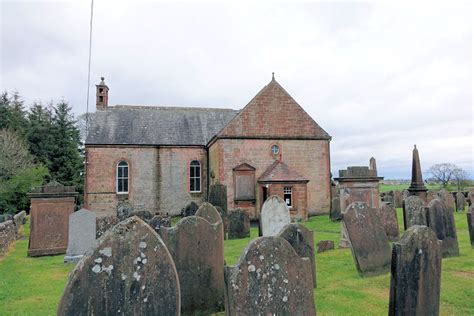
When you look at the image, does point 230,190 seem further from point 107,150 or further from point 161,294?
point 161,294

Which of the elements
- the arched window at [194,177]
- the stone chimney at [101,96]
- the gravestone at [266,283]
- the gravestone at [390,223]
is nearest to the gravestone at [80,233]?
the gravestone at [266,283]

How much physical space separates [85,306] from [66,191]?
10432mm

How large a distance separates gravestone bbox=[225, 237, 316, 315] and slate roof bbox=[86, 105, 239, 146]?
23653mm

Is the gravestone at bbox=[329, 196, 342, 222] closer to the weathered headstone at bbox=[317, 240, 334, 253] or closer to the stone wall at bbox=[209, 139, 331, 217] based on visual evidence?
the stone wall at bbox=[209, 139, 331, 217]

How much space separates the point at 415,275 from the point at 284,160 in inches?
755

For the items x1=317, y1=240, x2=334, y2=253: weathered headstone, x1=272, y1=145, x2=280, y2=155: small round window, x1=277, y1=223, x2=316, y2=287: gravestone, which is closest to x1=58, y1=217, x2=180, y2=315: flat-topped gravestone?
x1=277, y1=223, x2=316, y2=287: gravestone

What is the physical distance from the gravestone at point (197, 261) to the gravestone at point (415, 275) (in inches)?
108

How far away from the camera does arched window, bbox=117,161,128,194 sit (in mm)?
25906

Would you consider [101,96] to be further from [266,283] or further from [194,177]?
[266,283]

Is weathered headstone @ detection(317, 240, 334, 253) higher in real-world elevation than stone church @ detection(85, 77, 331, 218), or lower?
lower

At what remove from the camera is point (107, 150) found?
25.6 meters

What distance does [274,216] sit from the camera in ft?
35.6

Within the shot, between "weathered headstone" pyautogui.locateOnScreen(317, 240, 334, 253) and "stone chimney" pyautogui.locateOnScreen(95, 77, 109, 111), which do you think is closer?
"weathered headstone" pyautogui.locateOnScreen(317, 240, 334, 253)

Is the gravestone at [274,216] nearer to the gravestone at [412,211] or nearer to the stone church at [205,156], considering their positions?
the gravestone at [412,211]
